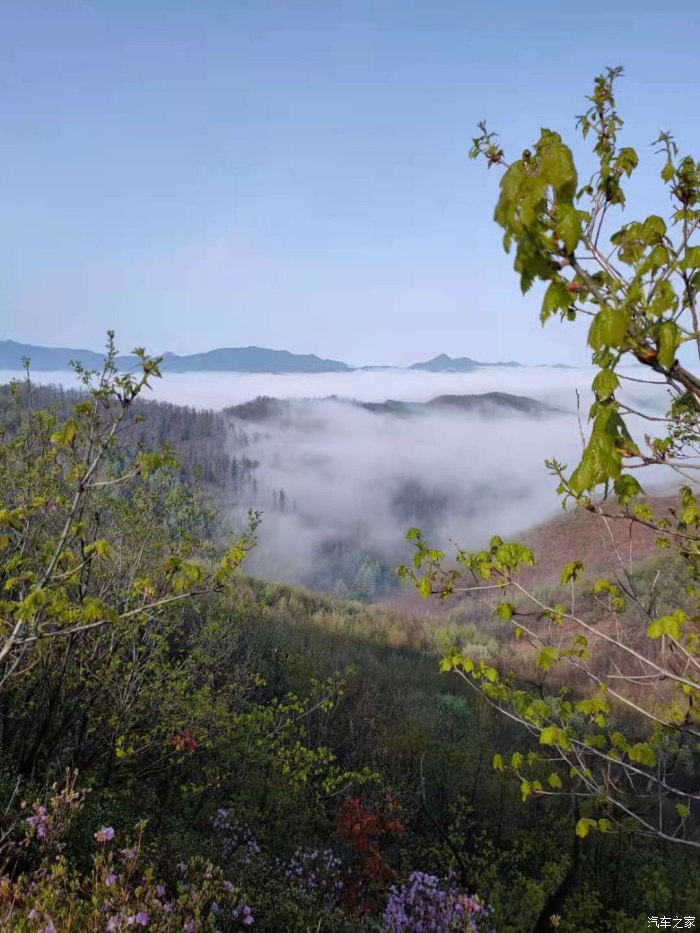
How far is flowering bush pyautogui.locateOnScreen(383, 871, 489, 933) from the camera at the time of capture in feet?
17.4

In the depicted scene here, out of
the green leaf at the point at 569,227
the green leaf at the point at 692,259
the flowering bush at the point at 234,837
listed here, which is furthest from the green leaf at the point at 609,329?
the flowering bush at the point at 234,837

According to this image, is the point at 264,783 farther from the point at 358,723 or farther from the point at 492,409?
the point at 492,409

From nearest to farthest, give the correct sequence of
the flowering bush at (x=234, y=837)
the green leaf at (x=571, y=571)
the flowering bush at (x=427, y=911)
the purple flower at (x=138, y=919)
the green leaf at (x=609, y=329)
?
the green leaf at (x=609, y=329) < the purple flower at (x=138, y=919) < the green leaf at (x=571, y=571) < the flowering bush at (x=427, y=911) < the flowering bush at (x=234, y=837)

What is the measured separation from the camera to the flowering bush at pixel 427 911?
5296 millimetres

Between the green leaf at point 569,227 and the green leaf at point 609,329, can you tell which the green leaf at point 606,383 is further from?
the green leaf at point 569,227

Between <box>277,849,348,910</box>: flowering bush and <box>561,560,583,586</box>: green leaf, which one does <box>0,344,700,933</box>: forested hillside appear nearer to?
<box>277,849,348,910</box>: flowering bush

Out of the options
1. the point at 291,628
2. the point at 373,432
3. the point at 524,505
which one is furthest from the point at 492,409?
the point at 291,628

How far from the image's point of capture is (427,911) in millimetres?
6098

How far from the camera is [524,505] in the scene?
322 ft

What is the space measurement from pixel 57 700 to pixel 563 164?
7329 millimetres

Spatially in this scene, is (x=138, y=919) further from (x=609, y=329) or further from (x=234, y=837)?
(x=234, y=837)

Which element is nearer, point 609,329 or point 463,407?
point 609,329

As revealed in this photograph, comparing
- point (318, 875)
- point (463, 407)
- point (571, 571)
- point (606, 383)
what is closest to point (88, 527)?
point (318, 875)

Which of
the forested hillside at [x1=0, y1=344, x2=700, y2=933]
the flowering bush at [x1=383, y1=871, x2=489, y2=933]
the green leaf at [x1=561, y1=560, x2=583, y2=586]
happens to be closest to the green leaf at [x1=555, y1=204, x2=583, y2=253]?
the forested hillside at [x1=0, y1=344, x2=700, y2=933]
